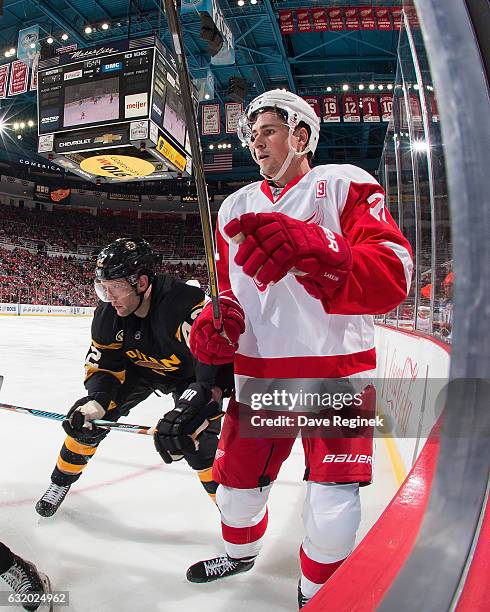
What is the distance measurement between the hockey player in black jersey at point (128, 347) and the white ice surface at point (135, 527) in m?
0.16

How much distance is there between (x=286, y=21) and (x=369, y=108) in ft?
6.50

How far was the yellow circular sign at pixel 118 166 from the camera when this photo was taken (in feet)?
20.1

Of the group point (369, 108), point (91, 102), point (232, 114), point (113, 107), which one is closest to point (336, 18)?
point (369, 108)

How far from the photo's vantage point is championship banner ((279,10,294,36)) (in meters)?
7.06

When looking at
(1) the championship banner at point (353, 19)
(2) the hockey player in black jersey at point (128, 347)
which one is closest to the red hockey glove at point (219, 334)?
(2) the hockey player in black jersey at point (128, 347)

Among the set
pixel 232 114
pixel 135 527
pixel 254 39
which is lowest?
pixel 135 527

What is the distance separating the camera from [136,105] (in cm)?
543

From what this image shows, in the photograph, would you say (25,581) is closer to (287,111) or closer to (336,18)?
(287,111)

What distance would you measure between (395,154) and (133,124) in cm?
371

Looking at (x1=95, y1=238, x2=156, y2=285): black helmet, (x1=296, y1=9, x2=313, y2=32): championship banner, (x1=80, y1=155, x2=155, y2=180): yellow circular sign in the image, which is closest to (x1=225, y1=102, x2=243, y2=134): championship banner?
(x1=296, y1=9, x2=313, y2=32): championship banner

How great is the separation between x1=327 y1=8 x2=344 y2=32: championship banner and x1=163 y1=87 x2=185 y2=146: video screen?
2.73m

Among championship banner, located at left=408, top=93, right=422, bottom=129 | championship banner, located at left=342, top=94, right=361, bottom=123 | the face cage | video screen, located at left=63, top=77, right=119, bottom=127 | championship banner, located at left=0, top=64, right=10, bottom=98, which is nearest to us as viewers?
championship banner, located at left=408, top=93, right=422, bottom=129

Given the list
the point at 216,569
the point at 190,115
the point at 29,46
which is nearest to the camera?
the point at 190,115

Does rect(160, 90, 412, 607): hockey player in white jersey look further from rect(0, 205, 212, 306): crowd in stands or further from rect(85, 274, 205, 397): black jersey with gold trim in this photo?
rect(0, 205, 212, 306): crowd in stands
